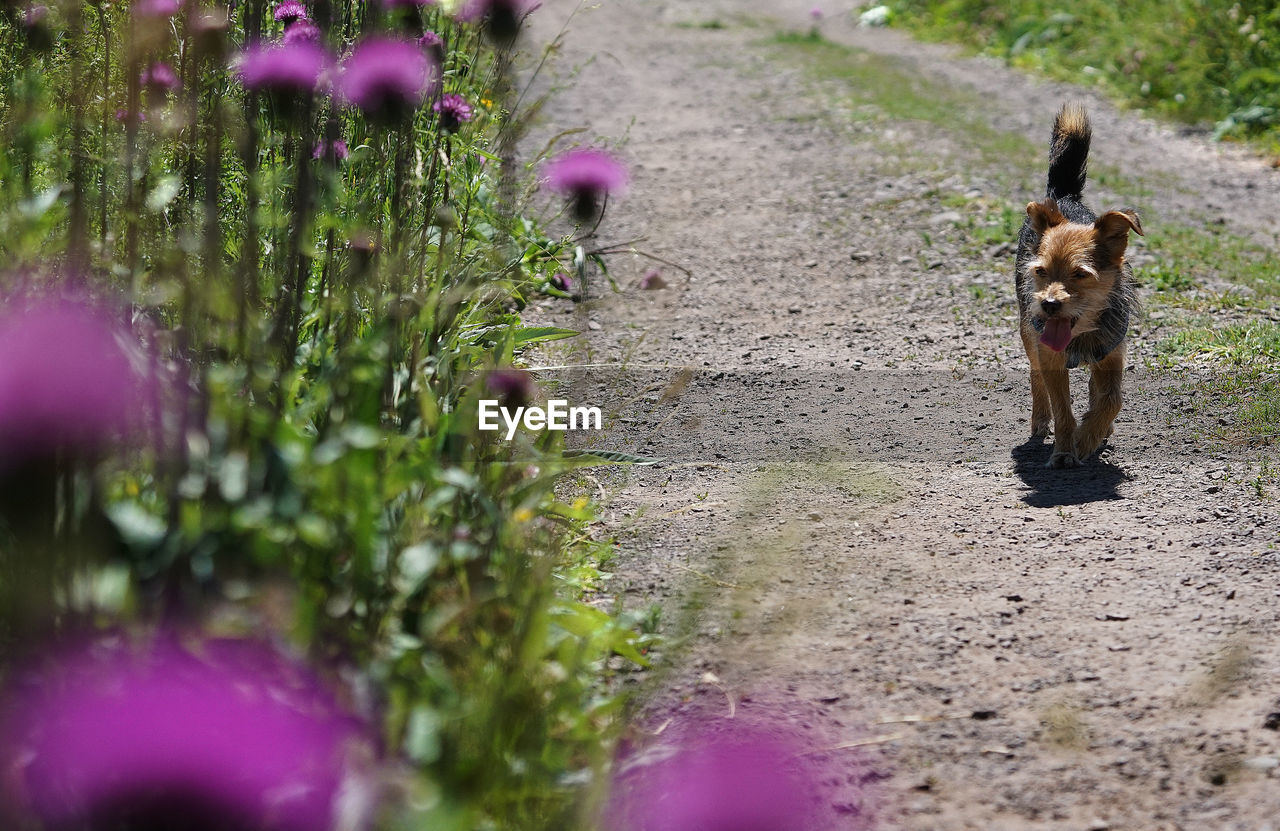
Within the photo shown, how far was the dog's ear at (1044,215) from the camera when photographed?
436 cm

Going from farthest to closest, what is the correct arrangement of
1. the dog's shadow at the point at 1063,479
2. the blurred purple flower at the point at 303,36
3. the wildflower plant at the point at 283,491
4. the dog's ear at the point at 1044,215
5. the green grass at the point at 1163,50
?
the green grass at the point at 1163,50
the dog's ear at the point at 1044,215
the dog's shadow at the point at 1063,479
the blurred purple flower at the point at 303,36
the wildflower plant at the point at 283,491

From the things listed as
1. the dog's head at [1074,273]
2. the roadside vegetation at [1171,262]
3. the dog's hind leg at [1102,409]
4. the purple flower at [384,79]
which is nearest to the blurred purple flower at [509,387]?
the purple flower at [384,79]

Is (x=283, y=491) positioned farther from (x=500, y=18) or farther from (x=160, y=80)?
(x=160, y=80)

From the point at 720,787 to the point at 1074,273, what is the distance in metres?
2.69

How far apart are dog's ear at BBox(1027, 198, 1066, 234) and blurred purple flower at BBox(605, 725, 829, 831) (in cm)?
245

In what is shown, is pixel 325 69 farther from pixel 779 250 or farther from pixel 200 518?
pixel 779 250

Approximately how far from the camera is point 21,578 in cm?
189

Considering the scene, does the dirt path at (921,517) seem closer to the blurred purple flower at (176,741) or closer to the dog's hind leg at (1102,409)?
the dog's hind leg at (1102,409)

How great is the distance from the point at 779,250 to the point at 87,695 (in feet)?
17.7

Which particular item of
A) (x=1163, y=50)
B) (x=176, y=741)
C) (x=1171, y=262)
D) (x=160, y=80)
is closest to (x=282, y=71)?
(x=160, y=80)

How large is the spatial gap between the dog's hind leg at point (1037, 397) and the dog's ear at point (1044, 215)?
357 mm

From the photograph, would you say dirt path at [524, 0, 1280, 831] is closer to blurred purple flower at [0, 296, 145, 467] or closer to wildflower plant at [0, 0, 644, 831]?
wildflower plant at [0, 0, 644, 831]

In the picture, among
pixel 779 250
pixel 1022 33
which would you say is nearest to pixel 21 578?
pixel 779 250

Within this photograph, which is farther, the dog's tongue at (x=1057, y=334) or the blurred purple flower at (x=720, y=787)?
the dog's tongue at (x=1057, y=334)
